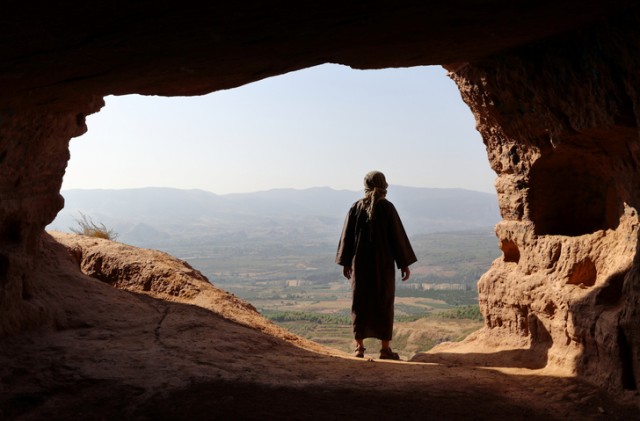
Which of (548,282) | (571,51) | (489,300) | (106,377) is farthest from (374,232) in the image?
(106,377)

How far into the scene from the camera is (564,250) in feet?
17.1

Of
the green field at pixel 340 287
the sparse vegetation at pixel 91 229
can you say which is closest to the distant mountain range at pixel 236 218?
the green field at pixel 340 287

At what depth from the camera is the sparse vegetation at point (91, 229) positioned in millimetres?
10605

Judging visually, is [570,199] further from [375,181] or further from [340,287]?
[340,287]

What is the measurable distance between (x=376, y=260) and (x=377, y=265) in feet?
0.19

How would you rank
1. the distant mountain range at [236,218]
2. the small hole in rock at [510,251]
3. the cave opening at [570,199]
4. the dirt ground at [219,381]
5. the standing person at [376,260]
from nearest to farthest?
the dirt ground at [219,381]
the cave opening at [570,199]
the small hole in rock at [510,251]
the standing person at [376,260]
the distant mountain range at [236,218]

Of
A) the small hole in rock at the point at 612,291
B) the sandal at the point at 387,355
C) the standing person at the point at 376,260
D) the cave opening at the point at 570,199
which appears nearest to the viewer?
the small hole in rock at the point at 612,291

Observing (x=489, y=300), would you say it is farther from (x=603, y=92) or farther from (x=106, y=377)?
(x=106, y=377)

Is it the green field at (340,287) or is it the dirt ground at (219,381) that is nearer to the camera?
the dirt ground at (219,381)

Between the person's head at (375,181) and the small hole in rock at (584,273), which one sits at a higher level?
the person's head at (375,181)

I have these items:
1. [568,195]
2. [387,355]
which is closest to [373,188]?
[387,355]

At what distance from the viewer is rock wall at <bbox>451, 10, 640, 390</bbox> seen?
3.92 metres

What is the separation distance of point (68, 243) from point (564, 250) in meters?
6.73

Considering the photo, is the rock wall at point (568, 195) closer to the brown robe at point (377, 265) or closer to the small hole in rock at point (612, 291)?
the small hole in rock at point (612, 291)
